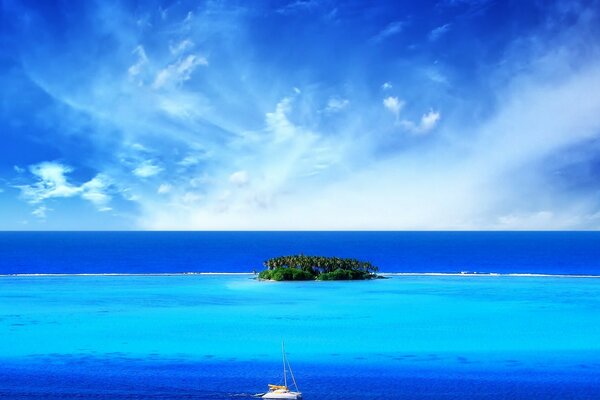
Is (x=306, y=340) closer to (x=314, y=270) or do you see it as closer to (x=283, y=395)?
(x=283, y=395)

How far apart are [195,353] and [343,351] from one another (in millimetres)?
7436

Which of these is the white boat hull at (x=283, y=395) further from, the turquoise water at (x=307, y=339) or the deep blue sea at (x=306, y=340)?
the deep blue sea at (x=306, y=340)

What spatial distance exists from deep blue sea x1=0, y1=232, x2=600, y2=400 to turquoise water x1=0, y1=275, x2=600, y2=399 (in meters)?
0.10

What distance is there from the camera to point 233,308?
50375mm

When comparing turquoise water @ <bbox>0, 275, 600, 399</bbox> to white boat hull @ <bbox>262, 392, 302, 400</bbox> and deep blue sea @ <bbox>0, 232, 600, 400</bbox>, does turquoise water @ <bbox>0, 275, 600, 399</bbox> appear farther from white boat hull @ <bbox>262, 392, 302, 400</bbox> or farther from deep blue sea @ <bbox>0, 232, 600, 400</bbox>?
white boat hull @ <bbox>262, 392, 302, 400</bbox>

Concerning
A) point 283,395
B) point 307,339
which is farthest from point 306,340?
point 283,395

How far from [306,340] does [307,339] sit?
0.29m

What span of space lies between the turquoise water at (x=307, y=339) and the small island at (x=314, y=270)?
4.95 meters

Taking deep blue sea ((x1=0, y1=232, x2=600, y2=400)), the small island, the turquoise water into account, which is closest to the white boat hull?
Answer: the turquoise water

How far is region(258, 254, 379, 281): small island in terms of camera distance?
230ft

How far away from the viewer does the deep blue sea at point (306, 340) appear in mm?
28578

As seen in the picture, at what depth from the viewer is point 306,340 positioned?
38.4 meters

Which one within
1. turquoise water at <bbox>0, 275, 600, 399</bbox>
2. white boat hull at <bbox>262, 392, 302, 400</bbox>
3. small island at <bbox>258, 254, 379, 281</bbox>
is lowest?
white boat hull at <bbox>262, 392, 302, 400</bbox>

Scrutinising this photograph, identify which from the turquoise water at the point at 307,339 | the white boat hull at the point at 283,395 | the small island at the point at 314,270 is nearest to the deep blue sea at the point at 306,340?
the turquoise water at the point at 307,339
